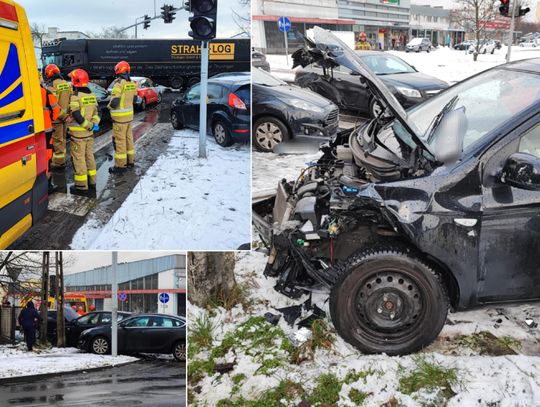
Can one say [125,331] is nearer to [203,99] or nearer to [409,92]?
[203,99]

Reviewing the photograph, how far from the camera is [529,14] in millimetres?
5699

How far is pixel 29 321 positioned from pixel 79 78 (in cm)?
193

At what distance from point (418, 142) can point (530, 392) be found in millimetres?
1380

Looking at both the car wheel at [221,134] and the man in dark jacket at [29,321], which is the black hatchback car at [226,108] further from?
the man in dark jacket at [29,321]

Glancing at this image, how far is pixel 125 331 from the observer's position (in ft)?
9.49

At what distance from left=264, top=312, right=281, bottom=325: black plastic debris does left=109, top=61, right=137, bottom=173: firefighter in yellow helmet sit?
1362 millimetres

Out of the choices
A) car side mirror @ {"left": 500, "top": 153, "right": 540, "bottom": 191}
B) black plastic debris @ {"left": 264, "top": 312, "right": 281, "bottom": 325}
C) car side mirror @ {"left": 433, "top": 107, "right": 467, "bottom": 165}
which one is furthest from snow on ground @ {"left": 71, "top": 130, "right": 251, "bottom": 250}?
car side mirror @ {"left": 500, "top": 153, "right": 540, "bottom": 191}

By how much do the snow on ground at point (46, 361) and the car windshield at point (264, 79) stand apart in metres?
2.09

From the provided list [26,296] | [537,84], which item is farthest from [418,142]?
[26,296]

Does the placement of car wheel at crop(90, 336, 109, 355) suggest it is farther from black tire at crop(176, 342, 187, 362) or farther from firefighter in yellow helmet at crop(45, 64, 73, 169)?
firefighter in yellow helmet at crop(45, 64, 73, 169)

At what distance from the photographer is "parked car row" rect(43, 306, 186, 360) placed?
9.37ft

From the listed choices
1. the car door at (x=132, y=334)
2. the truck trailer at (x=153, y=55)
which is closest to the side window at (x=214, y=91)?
the truck trailer at (x=153, y=55)

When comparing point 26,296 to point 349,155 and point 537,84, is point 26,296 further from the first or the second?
point 537,84

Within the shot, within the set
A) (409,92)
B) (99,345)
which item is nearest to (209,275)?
(99,345)
